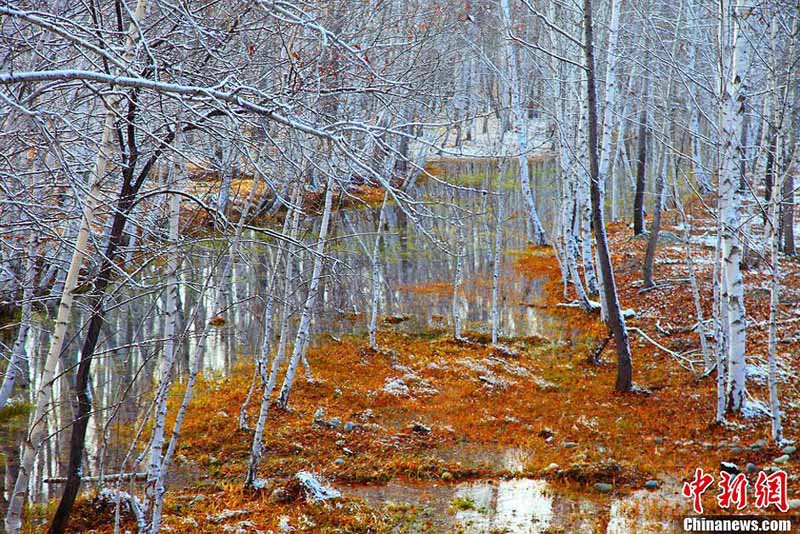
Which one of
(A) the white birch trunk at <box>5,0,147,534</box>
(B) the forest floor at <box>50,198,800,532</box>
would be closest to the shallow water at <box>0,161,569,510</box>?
(B) the forest floor at <box>50,198,800,532</box>

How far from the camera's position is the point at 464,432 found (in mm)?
9914

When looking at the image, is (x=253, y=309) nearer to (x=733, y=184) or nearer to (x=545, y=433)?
(x=545, y=433)

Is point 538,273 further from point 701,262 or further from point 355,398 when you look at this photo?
point 355,398

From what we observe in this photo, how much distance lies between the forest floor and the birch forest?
0.05 metres

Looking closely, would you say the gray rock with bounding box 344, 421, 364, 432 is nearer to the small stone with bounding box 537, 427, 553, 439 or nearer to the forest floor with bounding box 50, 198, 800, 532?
the forest floor with bounding box 50, 198, 800, 532

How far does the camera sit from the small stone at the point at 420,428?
9.92 m

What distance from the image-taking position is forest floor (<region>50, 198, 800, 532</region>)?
738cm

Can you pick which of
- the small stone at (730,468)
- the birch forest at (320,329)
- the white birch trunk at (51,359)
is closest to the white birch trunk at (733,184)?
the birch forest at (320,329)

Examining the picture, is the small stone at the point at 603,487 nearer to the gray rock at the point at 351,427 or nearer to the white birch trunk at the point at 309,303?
the gray rock at the point at 351,427

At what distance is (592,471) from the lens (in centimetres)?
809

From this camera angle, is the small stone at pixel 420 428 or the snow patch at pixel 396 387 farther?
the snow patch at pixel 396 387

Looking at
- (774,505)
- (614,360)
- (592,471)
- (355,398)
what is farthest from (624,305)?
(774,505)

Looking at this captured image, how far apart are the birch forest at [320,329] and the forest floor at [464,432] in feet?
0.16

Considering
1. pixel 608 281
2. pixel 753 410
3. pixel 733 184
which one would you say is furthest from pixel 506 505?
pixel 733 184
